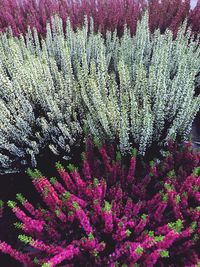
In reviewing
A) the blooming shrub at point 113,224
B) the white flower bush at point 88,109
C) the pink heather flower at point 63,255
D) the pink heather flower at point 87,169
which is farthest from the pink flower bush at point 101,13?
the pink heather flower at point 63,255

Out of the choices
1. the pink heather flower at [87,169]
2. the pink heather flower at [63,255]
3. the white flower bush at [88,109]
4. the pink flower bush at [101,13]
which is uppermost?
the pink flower bush at [101,13]

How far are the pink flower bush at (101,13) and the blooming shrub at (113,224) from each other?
1.61m

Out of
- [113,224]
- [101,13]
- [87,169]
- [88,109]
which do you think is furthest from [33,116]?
[101,13]

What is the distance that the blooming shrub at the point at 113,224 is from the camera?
1.09 meters

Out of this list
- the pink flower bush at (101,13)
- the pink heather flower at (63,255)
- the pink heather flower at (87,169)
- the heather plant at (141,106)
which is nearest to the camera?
the pink heather flower at (63,255)

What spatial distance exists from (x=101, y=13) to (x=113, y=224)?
2045mm

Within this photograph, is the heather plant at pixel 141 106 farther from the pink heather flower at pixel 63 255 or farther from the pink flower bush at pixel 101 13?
the pink flower bush at pixel 101 13

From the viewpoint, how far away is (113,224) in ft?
4.01

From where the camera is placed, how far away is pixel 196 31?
2.65 metres

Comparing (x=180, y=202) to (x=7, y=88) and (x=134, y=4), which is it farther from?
(x=134, y=4)

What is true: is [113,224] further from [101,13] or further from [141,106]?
[101,13]

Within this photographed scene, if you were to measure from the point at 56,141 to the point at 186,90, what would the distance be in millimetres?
720

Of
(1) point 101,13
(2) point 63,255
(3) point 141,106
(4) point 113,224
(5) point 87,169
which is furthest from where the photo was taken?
(1) point 101,13

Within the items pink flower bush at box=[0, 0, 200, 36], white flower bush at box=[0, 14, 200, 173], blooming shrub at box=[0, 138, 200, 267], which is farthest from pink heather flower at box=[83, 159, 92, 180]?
pink flower bush at box=[0, 0, 200, 36]
